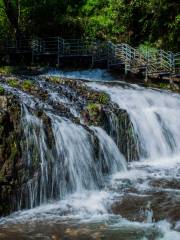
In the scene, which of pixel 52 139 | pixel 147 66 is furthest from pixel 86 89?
pixel 147 66

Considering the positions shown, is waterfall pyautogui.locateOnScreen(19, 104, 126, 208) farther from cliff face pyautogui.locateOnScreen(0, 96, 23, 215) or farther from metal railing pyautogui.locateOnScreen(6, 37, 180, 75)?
metal railing pyautogui.locateOnScreen(6, 37, 180, 75)

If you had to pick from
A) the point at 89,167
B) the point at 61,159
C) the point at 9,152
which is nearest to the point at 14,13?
the point at 89,167

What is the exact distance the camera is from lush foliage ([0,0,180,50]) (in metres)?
34.2

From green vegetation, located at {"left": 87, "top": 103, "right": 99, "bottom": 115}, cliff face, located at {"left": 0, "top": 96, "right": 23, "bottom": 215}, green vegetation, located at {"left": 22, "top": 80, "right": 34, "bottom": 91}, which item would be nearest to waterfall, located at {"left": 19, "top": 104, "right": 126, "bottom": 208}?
cliff face, located at {"left": 0, "top": 96, "right": 23, "bottom": 215}

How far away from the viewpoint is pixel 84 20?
3506 centimetres

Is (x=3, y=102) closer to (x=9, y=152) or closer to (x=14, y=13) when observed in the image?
(x=9, y=152)

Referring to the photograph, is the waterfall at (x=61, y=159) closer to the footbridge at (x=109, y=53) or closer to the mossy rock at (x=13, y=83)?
the mossy rock at (x=13, y=83)

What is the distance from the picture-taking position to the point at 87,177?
12.0 m

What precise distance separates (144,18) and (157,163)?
2067 centimetres

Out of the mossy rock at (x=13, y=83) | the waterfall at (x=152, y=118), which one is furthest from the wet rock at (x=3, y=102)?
the waterfall at (x=152, y=118)

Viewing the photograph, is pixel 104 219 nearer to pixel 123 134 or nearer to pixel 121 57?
pixel 123 134

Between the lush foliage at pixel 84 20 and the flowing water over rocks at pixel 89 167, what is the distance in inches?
703

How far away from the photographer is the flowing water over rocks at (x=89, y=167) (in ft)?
30.7

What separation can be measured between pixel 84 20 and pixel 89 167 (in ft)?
79.6
